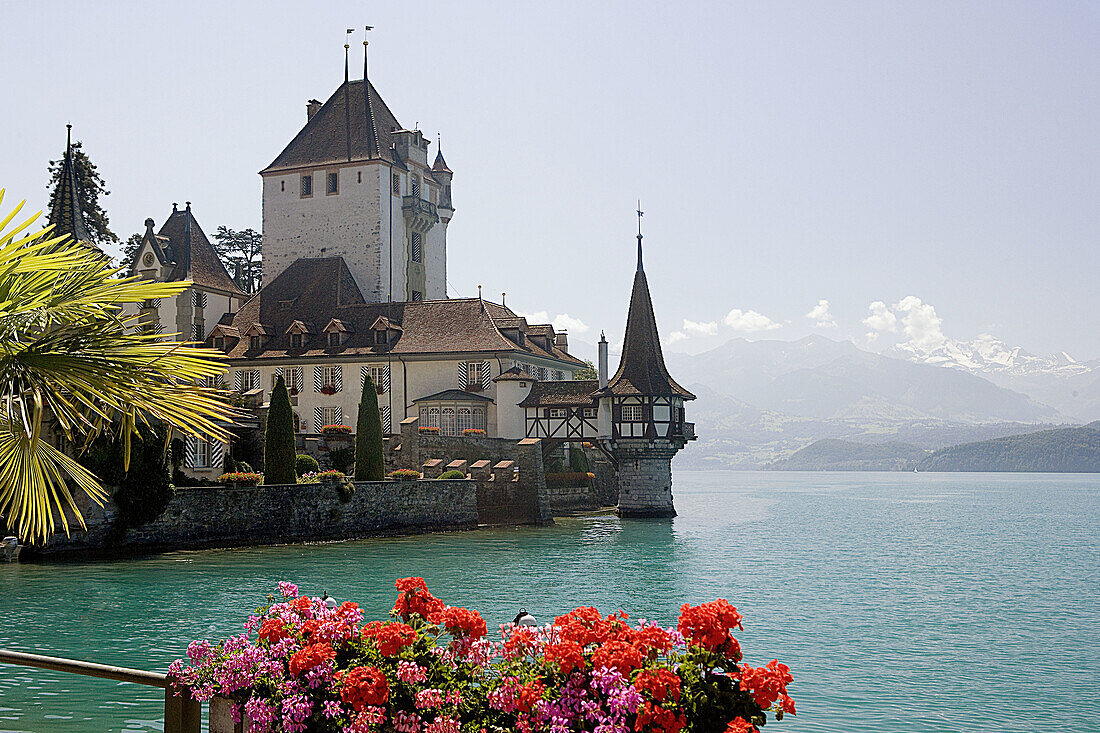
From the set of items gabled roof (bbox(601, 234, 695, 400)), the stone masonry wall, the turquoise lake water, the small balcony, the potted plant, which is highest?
the small balcony

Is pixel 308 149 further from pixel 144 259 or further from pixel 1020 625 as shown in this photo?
pixel 1020 625

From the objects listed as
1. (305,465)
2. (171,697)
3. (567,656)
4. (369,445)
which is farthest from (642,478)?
(567,656)

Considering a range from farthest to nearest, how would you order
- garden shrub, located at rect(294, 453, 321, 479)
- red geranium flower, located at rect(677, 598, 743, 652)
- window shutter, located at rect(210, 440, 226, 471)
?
garden shrub, located at rect(294, 453, 321, 479), window shutter, located at rect(210, 440, 226, 471), red geranium flower, located at rect(677, 598, 743, 652)

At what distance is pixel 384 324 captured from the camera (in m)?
59.6

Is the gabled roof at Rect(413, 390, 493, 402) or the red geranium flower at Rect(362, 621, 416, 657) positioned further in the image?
the gabled roof at Rect(413, 390, 493, 402)

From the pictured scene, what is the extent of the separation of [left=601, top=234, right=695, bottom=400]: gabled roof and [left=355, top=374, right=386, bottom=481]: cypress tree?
48.5 feet

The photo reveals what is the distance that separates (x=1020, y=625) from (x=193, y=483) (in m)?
28.2

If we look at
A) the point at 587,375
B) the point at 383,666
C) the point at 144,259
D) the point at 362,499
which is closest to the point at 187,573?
the point at 362,499

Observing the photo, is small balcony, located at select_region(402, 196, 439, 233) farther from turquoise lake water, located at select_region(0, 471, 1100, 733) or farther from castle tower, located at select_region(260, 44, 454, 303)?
turquoise lake water, located at select_region(0, 471, 1100, 733)

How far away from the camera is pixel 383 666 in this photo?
20.5 feet

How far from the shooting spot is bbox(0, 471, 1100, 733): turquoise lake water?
1662 centimetres

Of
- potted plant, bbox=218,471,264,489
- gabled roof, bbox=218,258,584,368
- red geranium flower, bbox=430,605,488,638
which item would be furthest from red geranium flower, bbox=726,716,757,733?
gabled roof, bbox=218,258,584,368

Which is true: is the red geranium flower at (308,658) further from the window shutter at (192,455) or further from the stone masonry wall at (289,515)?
the window shutter at (192,455)

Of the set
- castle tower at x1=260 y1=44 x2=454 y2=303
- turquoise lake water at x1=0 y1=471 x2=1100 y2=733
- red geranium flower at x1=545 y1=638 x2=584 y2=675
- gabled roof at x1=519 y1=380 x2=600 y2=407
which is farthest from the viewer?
castle tower at x1=260 y1=44 x2=454 y2=303
